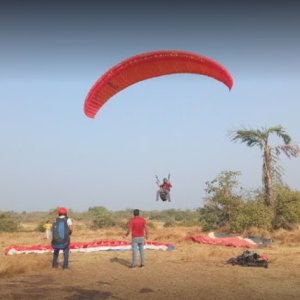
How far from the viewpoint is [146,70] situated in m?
13.9

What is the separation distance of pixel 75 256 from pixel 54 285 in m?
5.65

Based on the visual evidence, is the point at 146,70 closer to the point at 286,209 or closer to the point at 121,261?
the point at 121,261

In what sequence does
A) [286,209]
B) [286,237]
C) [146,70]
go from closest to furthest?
[146,70], [286,237], [286,209]

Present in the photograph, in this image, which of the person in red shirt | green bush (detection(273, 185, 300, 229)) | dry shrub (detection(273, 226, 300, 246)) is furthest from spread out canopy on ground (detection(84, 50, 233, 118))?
green bush (detection(273, 185, 300, 229))

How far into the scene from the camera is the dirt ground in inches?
326

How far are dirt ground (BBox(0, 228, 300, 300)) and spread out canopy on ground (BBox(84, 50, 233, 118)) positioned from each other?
16.3 feet

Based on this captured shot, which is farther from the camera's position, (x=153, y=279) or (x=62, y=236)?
(x=62, y=236)

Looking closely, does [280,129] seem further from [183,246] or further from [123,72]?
[123,72]

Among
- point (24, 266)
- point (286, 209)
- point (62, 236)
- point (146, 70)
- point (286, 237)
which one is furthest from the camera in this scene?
point (286, 209)

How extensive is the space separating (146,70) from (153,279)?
6.60m

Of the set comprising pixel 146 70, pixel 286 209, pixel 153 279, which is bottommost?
pixel 153 279

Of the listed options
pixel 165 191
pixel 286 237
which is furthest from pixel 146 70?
pixel 286 237

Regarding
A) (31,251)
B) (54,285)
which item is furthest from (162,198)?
(54,285)

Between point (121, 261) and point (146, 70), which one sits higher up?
point (146, 70)
